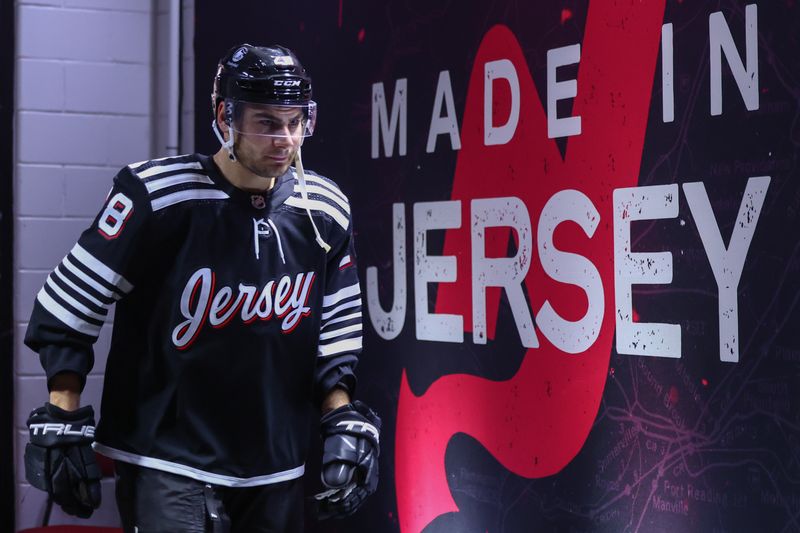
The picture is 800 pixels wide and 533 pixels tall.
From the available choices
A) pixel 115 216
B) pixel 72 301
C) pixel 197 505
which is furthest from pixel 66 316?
pixel 197 505

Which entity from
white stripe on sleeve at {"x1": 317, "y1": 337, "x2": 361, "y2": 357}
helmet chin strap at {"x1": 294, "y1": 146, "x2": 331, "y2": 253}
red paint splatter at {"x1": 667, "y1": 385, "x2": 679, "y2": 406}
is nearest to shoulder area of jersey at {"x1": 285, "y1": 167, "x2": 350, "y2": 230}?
helmet chin strap at {"x1": 294, "y1": 146, "x2": 331, "y2": 253}

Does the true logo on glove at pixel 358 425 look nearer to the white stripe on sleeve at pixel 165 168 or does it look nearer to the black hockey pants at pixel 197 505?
the black hockey pants at pixel 197 505

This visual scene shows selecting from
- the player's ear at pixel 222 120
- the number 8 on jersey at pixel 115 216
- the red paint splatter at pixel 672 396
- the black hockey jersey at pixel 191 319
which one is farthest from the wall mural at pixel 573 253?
the number 8 on jersey at pixel 115 216

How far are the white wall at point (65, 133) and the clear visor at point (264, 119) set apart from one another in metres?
1.94

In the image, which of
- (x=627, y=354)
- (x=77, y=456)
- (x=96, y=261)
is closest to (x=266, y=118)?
(x=96, y=261)

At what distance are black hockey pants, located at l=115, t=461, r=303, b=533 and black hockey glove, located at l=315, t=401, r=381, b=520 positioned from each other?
8 centimetres

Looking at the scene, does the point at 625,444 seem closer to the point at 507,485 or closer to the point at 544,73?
the point at 507,485

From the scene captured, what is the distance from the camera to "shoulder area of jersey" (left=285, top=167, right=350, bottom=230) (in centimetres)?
246

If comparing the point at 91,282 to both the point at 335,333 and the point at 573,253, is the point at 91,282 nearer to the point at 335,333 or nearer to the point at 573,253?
A: the point at 335,333

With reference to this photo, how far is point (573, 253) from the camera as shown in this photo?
2807 millimetres

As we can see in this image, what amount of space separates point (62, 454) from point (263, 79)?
0.80 meters

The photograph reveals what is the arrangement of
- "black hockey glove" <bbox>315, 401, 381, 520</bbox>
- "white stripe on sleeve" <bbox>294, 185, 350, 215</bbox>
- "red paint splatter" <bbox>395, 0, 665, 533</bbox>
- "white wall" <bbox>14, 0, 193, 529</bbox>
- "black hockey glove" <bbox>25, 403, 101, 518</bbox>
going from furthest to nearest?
"white wall" <bbox>14, 0, 193, 529</bbox>, "red paint splatter" <bbox>395, 0, 665, 533</bbox>, "white stripe on sleeve" <bbox>294, 185, 350, 215</bbox>, "black hockey glove" <bbox>315, 401, 381, 520</bbox>, "black hockey glove" <bbox>25, 403, 101, 518</bbox>

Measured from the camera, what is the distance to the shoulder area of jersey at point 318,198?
8.07 ft

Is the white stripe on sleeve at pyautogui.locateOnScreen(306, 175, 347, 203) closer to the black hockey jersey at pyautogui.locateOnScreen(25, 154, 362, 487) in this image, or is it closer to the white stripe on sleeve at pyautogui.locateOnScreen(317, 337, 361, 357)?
the black hockey jersey at pyautogui.locateOnScreen(25, 154, 362, 487)
